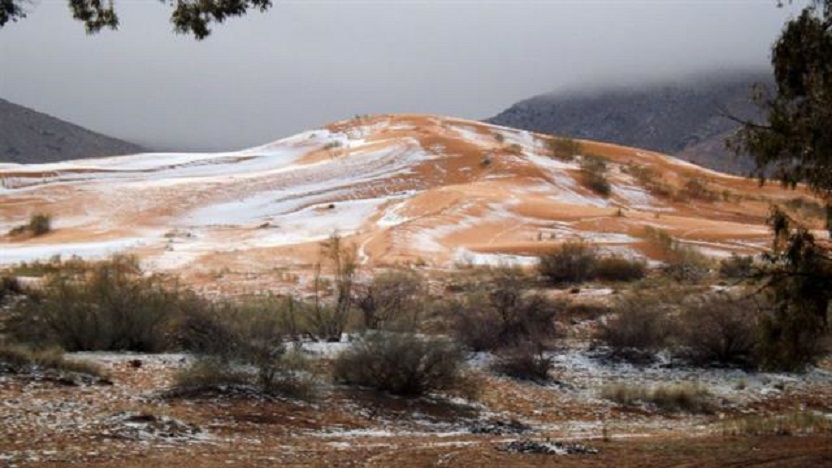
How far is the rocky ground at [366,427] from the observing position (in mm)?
8773

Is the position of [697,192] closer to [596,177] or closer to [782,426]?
[596,177]

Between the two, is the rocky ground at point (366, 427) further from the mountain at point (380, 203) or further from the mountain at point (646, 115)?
the mountain at point (646, 115)

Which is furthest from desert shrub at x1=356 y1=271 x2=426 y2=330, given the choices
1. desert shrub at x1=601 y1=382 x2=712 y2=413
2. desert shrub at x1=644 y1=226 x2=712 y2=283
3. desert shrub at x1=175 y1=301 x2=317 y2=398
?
desert shrub at x1=644 y1=226 x2=712 y2=283

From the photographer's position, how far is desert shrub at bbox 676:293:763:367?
54.7 ft

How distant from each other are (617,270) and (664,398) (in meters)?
13.1

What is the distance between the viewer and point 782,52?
1048 cm

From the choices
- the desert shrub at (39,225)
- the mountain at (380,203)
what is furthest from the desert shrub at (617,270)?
the desert shrub at (39,225)

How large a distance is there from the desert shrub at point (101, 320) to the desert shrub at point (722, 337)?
9022 millimetres

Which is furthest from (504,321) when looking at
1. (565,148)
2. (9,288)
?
(565,148)

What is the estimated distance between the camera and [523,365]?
14.8 m

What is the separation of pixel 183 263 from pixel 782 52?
74.7ft

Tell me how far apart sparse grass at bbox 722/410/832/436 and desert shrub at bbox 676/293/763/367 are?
430 centimetres

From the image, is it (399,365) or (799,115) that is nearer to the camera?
(799,115)

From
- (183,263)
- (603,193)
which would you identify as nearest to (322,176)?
(603,193)
